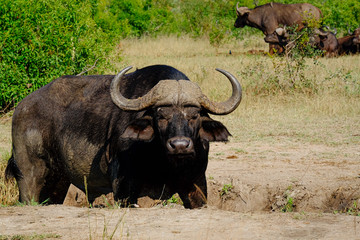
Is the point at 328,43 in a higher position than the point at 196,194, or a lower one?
lower

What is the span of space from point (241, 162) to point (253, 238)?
3.78m

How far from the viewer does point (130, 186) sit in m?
4.93

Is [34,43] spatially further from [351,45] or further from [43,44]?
[351,45]

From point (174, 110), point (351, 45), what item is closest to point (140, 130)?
point (174, 110)

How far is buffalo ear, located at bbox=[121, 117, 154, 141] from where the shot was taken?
189 inches

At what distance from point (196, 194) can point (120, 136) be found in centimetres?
92

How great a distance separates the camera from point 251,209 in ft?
20.9

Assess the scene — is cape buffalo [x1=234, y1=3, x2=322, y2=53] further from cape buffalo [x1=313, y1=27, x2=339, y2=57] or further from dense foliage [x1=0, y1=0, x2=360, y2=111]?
dense foliage [x1=0, y1=0, x2=360, y2=111]

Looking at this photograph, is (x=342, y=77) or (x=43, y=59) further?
(x=342, y=77)

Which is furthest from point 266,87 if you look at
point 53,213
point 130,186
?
point 53,213

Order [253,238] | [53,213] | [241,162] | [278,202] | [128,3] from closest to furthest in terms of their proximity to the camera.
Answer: [253,238] → [53,213] → [278,202] → [241,162] → [128,3]

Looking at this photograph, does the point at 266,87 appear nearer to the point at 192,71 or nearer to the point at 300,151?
the point at 192,71

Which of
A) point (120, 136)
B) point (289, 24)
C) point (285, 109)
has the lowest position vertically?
point (285, 109)

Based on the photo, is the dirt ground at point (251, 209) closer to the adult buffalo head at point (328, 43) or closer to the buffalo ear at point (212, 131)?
the buffalo ear at point (212, 131)
